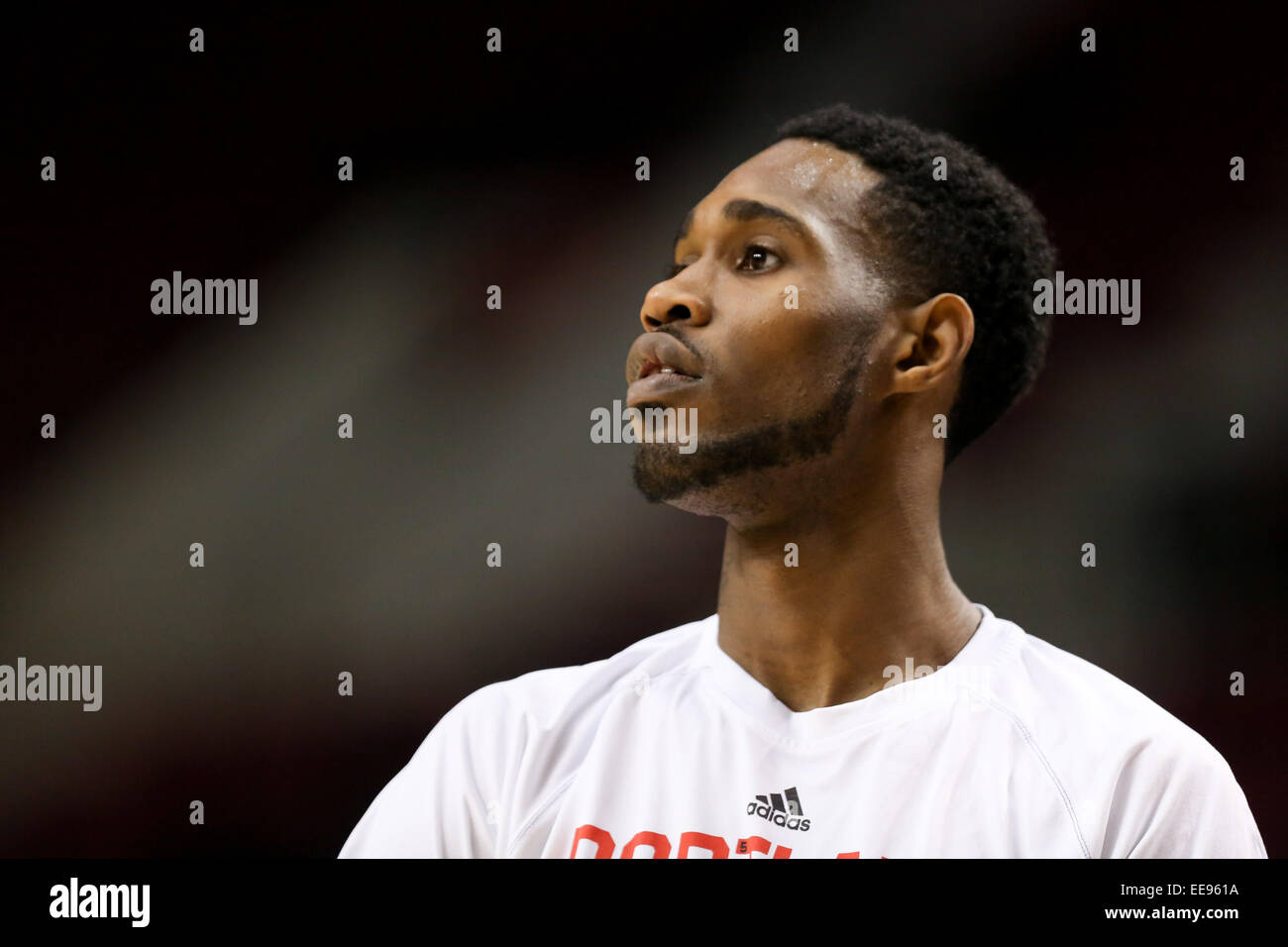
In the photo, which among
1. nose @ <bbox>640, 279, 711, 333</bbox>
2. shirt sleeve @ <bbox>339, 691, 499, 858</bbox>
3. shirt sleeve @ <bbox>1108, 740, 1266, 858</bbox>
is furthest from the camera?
nose @ <bbox>640, 279, 711, 333</bbox>

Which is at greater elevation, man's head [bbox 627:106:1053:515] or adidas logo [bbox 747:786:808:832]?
man's head [bbox 627:106:1053:515]

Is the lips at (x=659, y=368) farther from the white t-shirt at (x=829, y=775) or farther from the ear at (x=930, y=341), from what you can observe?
the white t-shirt at (x=829, y=775)

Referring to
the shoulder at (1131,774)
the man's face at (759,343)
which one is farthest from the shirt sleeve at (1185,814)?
the man's face at (759,343)

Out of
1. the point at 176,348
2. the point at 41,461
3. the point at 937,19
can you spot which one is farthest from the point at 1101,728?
the point at 41,461

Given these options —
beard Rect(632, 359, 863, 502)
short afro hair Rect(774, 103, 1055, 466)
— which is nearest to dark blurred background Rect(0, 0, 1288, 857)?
short afro hair Rect(774, 103, 1055, 466)

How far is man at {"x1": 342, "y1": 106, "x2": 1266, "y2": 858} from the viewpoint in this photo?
2.17m

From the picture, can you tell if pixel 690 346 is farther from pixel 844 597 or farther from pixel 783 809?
pixel 783 809

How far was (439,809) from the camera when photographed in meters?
2.29

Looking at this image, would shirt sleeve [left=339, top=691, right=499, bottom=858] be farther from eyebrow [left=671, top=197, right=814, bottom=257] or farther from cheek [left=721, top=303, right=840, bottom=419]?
eyebrow [left=671, top=197, right=814, bottom=257]

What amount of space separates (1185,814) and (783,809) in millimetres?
728

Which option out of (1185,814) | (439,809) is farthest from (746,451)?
(1185,814)

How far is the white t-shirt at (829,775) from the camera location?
84.0 inches
